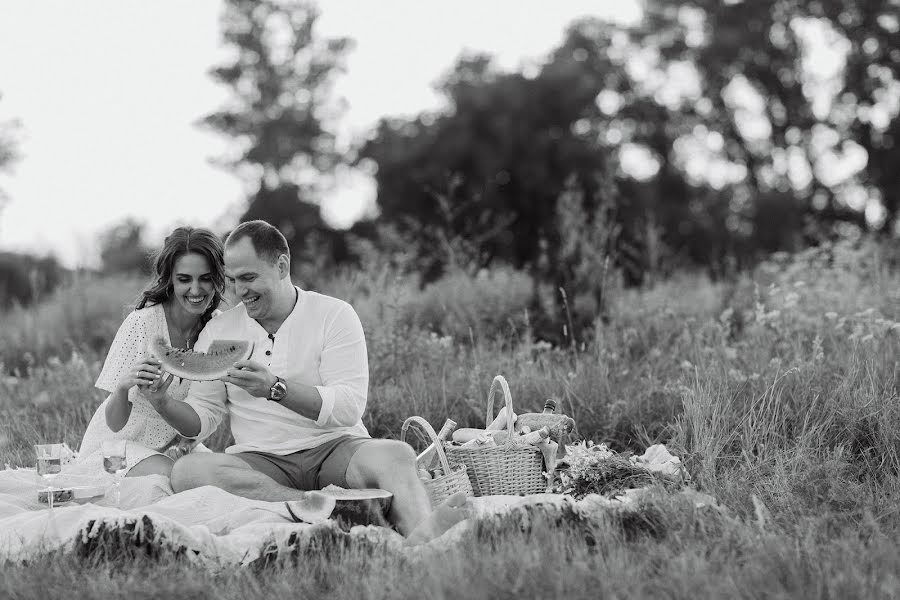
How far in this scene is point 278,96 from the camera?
28906 millimetres

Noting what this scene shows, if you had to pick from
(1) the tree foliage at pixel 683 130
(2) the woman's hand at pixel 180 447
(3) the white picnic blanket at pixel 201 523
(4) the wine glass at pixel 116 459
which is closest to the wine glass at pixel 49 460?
(3) the white picnic blanket at pixel 201 523

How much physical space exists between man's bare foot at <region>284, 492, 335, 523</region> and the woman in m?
1.00

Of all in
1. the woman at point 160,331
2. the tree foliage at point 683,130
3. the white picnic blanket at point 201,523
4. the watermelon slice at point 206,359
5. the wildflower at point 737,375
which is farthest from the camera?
the tree foliage at point 683,130

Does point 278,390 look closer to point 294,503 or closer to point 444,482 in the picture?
point 294,503

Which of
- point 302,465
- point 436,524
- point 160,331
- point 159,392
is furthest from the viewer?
point 160,331

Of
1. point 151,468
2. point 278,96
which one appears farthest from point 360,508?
point 278,96

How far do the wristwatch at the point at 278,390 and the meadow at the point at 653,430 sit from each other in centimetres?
75

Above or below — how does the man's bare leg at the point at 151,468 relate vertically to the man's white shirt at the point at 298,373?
Answer: below

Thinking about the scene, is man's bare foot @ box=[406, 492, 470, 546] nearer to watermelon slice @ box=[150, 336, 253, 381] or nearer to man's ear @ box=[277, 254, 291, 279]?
watermelon slice @ box=[150, 336, 253, 381]

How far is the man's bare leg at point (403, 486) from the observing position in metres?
3.92

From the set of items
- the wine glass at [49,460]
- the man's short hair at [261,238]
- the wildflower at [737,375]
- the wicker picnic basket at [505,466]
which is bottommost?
the wicker picnic basket at [505,466]

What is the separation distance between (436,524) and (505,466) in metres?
0.91

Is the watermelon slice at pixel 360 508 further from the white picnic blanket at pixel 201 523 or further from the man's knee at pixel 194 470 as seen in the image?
the man's knee at pixel 194 470

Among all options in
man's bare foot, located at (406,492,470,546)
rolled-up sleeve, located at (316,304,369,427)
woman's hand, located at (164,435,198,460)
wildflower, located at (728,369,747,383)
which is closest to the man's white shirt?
rolled-up sleeve, located at (316,304,369,427)
